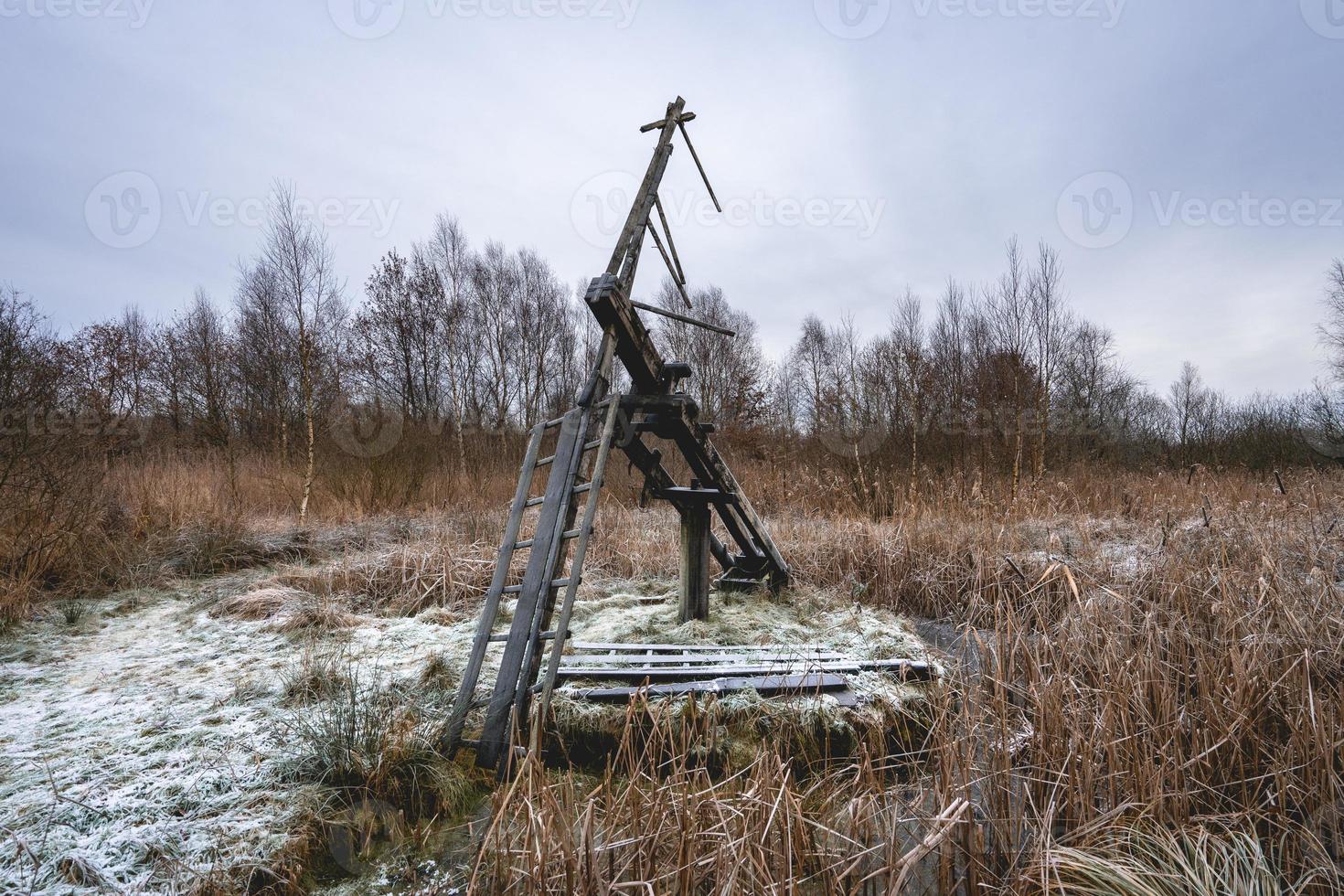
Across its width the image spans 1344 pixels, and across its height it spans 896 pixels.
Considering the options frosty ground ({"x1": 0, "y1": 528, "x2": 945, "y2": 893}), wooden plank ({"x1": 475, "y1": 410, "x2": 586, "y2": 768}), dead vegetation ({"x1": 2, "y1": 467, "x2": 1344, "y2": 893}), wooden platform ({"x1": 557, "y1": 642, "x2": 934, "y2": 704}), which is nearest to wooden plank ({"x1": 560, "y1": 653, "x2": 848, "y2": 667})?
wooden platform ({"x1": 557, "y1": 642, "x2": 934, "y2": 704})

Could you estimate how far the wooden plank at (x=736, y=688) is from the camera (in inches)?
134

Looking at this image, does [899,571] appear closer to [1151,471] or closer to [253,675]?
[253,675]

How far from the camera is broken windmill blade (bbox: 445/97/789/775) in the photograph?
3092 mm

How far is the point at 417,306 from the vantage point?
1948cm

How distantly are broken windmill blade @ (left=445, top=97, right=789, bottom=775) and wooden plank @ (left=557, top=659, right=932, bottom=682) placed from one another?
0.27m

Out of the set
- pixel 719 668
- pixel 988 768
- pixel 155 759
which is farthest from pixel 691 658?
pixel 155 759

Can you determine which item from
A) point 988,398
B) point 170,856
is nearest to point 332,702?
point 170,856

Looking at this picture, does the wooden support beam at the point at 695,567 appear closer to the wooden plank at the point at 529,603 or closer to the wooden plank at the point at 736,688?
the wooden plank at the point at 736,688

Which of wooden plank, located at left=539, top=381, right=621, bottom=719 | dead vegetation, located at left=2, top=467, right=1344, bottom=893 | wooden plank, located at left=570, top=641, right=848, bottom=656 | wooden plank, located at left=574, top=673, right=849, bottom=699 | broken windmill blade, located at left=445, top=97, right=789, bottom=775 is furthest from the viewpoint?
wooden plank, located at left=570, top=641, right=848, bottom=656

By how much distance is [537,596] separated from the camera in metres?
3.23

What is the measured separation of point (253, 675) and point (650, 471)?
124 inches

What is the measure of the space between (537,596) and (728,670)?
1.33m

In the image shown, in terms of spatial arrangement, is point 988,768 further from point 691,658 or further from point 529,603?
point 529,603

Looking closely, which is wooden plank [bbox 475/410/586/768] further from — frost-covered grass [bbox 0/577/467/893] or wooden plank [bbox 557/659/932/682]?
frost-covered grass [bbox 0/577/467/893]
